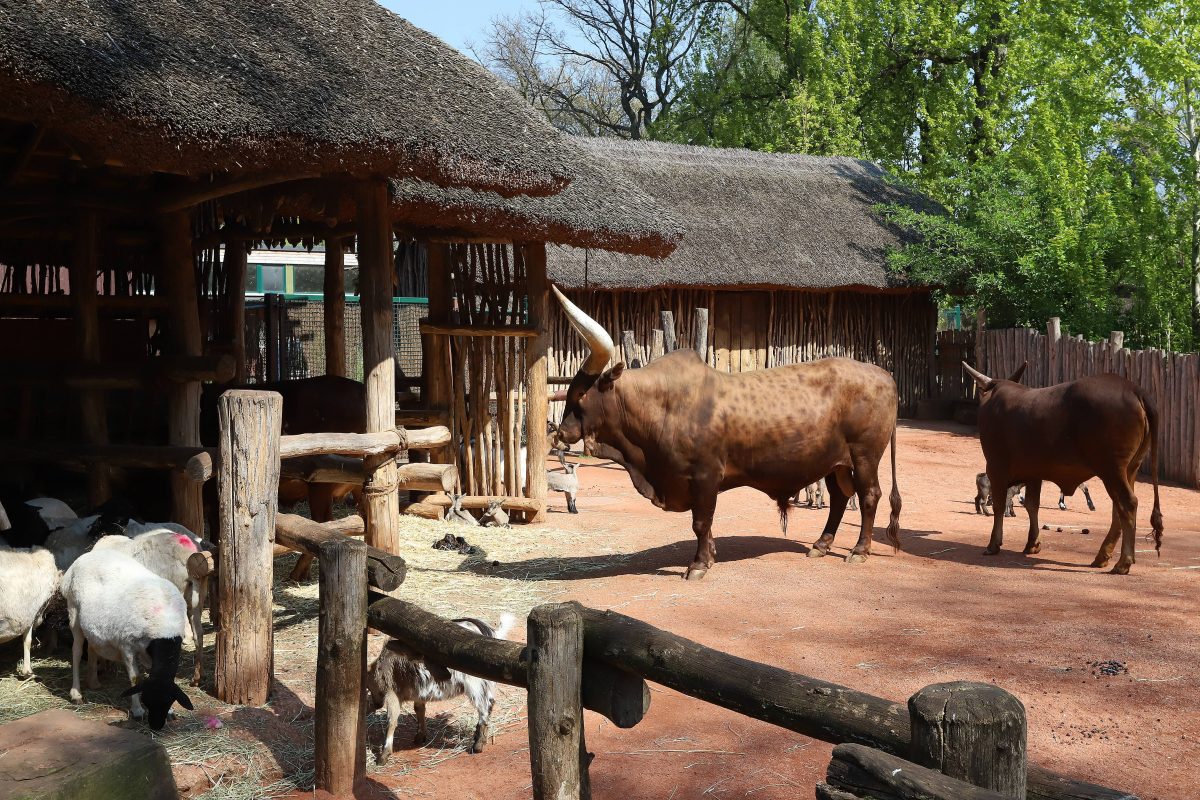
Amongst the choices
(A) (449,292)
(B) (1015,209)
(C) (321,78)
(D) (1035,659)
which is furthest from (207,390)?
(B) (1015,209)

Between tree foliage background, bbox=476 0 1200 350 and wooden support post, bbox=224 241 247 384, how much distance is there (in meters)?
13.3

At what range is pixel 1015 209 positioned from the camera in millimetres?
20234

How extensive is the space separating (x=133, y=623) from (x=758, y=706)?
3.07m

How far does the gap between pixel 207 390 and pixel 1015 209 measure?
1589cm

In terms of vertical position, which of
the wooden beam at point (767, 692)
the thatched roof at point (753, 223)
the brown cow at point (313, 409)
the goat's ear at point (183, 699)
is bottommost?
the goat's ear at point (183, 699)

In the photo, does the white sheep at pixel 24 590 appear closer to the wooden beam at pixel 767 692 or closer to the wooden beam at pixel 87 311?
the wooden beam at pixel 87 311

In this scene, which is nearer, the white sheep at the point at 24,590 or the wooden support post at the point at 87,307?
the white sheep at the point at 24,590

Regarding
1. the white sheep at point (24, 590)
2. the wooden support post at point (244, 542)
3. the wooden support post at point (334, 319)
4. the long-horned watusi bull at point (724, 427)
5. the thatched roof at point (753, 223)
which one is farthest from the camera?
the thatched roof at point (753, 223)

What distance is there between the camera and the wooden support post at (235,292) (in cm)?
Result: 1044

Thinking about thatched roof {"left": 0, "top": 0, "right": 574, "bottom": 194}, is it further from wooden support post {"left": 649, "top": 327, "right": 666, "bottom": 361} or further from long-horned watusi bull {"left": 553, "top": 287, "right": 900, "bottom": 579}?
wooden support post {"left": 649, "top": 327, "right": 666, "bottom": 361}

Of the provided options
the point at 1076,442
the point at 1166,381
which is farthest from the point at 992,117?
the point at 1076,442

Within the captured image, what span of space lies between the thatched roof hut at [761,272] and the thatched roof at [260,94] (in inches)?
366

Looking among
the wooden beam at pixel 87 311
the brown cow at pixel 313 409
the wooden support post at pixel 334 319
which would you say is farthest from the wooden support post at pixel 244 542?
the wooden support post at pixel 334 319

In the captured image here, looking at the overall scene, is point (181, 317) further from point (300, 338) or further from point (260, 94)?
point (300, 338)
